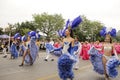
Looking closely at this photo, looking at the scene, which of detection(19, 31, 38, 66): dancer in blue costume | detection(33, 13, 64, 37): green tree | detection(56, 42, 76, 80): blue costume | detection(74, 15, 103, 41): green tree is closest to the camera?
detection(56, 42, 76, 80): blue costume

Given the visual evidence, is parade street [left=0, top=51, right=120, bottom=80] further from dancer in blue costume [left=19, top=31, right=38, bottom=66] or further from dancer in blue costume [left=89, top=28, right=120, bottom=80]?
dancer in blue costume [left=19, top=31, right=38, bottom=66]

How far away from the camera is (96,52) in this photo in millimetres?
9633

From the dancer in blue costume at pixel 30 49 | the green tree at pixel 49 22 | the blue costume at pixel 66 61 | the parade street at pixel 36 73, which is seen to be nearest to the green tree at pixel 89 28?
the green tree at pixel 49 22

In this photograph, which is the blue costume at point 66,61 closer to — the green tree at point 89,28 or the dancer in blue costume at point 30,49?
the dancer in blue costume at point 30,49

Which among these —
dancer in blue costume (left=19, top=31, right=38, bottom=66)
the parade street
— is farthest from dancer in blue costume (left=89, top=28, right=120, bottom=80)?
dancer in blue costume (left=19, top=31, right=38, bottom=66)

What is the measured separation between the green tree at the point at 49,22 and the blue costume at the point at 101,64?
194ft

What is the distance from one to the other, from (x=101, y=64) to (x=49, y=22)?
60503mm

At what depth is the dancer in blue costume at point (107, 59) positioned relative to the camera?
28.0 feet

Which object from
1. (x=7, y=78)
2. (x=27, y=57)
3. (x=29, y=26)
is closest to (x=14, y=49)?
(x=27, y=57)

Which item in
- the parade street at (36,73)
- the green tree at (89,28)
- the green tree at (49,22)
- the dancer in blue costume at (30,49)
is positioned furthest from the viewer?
the green tree at (89,28)

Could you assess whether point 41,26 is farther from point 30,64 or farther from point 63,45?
point 63,45

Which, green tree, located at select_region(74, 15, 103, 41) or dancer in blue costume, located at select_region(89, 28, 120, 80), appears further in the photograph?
green tree, located at select_region(74, 15, 103, 41)

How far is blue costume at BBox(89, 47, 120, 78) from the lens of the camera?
27.9 ft

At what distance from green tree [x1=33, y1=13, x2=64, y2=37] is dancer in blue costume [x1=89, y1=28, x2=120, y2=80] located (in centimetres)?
5922
